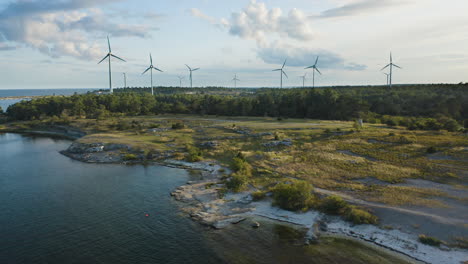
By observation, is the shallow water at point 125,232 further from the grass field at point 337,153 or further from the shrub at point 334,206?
the grass field at point 337,153

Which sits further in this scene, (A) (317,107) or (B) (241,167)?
(A) (317,107)

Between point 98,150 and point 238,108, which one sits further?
point 238,108

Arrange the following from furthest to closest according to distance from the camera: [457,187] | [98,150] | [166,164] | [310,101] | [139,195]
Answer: [310,101] < [98,150] < [166,164] < [139,195] < [457,187]

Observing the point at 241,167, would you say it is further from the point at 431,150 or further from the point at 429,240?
the point at 431,150

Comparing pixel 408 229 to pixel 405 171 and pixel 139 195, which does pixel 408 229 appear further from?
pixel 139 195

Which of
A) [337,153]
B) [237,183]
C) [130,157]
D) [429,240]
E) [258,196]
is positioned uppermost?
[337,153]

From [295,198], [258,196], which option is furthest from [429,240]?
[258,196]

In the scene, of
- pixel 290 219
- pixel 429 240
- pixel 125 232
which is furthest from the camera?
pixel 290 219

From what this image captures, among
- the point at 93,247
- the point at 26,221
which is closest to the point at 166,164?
the point at 26,221
